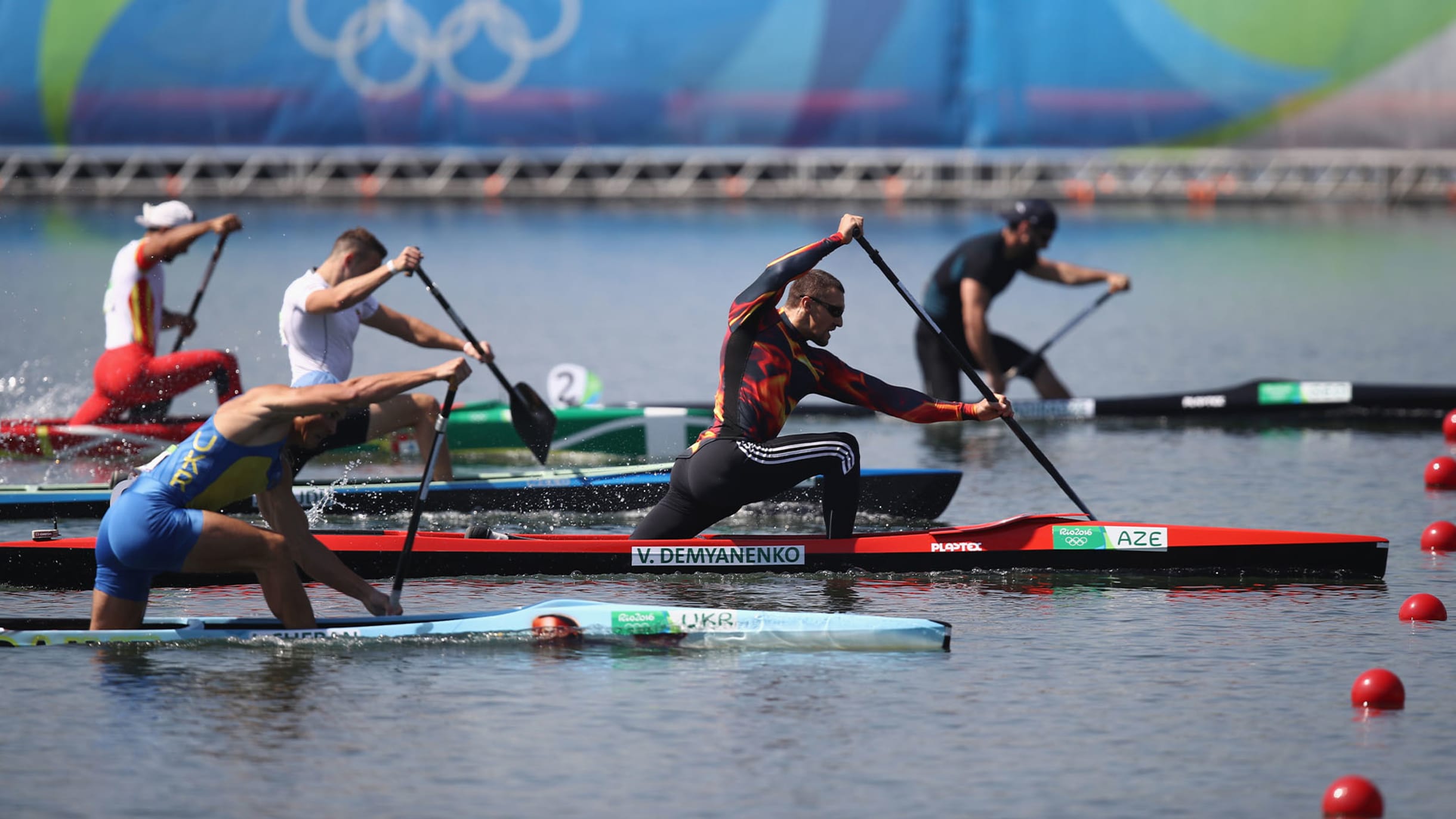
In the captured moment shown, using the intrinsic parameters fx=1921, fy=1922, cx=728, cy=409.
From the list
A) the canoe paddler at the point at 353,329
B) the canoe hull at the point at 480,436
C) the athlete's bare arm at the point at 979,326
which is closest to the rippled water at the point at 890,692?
Result: the canoe hull at the point at 480,436

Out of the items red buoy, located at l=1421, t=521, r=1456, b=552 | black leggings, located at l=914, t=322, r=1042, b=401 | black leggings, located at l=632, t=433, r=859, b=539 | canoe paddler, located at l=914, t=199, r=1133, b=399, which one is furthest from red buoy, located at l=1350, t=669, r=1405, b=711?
black leggings, located at l=914, t=322, r=1042, b=401

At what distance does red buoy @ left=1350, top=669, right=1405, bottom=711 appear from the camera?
24.6 ft

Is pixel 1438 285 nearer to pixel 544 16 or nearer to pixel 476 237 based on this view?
pixel 476 237

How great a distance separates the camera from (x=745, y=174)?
139 feet

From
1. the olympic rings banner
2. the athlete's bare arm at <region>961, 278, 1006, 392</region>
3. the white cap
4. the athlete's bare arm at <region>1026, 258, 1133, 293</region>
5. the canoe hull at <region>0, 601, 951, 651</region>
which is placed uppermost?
the olympic rings banner

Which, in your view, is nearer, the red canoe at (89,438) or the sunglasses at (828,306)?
the sunglasses at (828,306)

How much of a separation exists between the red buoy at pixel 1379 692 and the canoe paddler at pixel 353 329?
456 centimetres

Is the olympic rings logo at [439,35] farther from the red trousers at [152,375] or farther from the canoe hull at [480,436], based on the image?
the red trousers at [152,375]

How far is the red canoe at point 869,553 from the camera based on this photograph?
961 centimetres

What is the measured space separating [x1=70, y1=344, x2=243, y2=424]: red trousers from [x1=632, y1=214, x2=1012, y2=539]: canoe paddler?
452 cm

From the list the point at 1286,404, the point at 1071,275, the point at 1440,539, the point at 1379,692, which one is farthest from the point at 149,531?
the point at 1286,404

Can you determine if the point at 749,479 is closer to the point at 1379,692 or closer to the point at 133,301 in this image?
the point at 1379,692

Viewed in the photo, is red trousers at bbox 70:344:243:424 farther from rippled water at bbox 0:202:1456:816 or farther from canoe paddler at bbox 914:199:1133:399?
canoe paddler at bbox 914:199:1133:399

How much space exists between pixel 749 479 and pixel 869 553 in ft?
2.57
